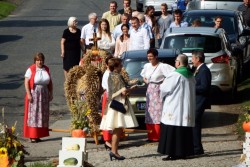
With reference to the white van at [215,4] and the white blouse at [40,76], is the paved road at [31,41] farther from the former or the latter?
the white van at [215,4]

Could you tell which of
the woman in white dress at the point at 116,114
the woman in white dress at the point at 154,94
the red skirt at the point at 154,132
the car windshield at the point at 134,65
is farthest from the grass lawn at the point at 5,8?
the woman in white dress at the point at 116,114

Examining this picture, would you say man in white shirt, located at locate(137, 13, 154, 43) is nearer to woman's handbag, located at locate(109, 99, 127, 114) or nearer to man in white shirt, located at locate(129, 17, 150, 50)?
man in white shirt, located at locate(129, 17, 150, 50)

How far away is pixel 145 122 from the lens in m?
16.8

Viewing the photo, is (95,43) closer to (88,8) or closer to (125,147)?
(125,147)

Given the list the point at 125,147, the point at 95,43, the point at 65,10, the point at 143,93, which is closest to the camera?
the point at 125,147

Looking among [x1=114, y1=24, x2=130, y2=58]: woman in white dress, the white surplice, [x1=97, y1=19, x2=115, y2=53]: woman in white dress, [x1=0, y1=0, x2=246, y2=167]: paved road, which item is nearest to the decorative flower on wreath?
[x1=0, y1=0, x2=246, y2=167]: paved road

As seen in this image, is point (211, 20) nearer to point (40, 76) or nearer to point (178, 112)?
point (40, 76)

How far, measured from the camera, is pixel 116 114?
14.7m

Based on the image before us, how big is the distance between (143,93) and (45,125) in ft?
6.43

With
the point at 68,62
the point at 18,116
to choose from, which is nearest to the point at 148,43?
the point at 68,62

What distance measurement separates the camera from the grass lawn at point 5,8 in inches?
1699

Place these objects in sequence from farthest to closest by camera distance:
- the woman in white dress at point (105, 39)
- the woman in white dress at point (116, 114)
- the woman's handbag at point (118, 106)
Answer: the woman in white dress at point (105, 39) < the woman's handbag at point (118, 106) < the woman in white dress at point (116, 114)

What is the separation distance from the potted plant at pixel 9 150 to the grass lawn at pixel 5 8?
30.9m

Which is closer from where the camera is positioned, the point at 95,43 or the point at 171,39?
the point at 95,43
